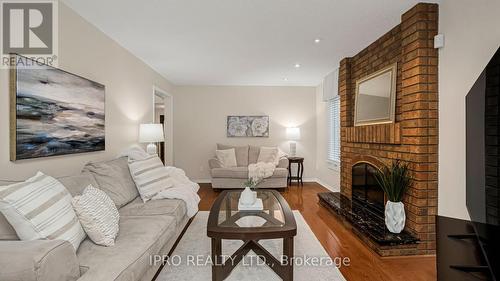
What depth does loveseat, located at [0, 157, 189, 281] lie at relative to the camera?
43.4 inches

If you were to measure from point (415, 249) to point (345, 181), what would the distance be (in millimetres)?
1822

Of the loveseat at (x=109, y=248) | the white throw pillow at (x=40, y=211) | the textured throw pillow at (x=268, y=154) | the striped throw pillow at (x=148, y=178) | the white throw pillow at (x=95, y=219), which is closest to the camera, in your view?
the loveseat at (x=109, y=248)

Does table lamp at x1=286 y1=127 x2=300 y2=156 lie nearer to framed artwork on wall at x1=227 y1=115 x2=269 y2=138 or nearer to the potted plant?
framed artwork on wall at x1=227 y1=115 x2=269 y2=138

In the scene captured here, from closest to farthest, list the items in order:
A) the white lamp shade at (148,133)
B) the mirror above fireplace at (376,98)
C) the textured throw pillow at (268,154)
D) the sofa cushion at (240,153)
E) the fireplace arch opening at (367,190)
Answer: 1. the mirror above fireplace at (376,98)
2. the fireplace arch opening at (367,190)
3. the white lamp shade at (148,133)
4. the textured throw pillow at (268,154)
5. the sofa cushion at (240,153)

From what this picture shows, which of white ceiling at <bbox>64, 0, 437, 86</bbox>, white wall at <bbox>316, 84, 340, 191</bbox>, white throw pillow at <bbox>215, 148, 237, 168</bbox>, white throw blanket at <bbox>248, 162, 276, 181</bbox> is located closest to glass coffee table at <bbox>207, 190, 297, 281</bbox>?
white ceiling at <bbox>64, 0, 437, 86</bbox>

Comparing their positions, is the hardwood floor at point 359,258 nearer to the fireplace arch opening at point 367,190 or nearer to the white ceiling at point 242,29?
the fireplace arch opening at point 367,190

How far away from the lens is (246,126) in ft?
20.9

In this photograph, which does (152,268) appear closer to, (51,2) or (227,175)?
(51,2)

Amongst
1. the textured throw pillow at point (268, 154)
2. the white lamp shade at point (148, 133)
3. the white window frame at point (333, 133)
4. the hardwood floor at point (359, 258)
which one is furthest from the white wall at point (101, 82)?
the white window frame at point (333, 133)

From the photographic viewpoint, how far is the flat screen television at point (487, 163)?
4.02ft

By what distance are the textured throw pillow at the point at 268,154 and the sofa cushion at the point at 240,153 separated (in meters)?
0.33

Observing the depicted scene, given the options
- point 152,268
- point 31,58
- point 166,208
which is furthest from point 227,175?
point 31,58

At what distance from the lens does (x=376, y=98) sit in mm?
3332

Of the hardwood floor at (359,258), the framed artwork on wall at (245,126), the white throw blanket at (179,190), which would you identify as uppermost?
the framed artwork on wall at (245,126)
